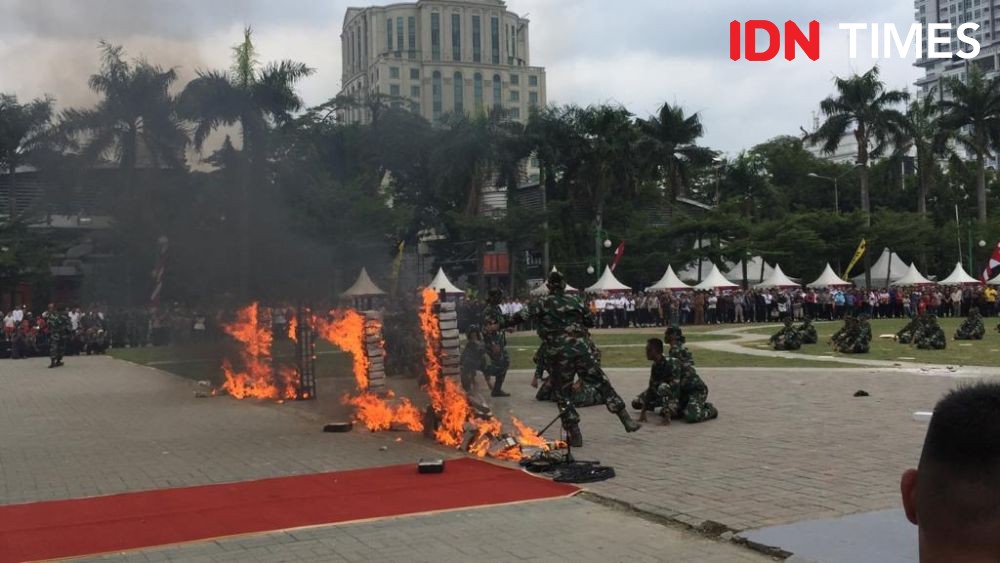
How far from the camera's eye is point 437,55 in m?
132

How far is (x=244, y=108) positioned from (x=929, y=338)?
1797cm

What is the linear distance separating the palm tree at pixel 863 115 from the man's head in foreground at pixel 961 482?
56.6 meters

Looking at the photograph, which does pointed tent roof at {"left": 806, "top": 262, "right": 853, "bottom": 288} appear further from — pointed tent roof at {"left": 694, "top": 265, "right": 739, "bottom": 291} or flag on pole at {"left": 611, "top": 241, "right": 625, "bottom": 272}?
flag on pole at {"left": 611, "top": 241, "right": 625, "bottom": 272}

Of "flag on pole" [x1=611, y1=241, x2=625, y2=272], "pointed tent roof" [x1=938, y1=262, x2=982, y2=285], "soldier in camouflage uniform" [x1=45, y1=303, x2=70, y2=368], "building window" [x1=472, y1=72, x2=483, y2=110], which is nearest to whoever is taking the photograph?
"soldier in camouflage uniform" [x1=45, y1=303, x2=70, y2=368]

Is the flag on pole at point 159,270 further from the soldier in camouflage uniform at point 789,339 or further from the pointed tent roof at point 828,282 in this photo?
the pointed tent roof at point 828,282

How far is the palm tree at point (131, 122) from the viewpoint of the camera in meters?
16.6

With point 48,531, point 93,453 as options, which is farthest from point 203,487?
point 93,453

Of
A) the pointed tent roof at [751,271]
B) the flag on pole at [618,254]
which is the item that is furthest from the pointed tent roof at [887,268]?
the flag on pole at [618,254]

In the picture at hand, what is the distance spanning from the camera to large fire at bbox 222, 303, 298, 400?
16703 mm

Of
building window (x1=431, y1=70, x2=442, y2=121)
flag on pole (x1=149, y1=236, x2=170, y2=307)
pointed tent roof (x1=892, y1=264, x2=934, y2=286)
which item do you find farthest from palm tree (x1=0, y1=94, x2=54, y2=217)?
building window (x1=431, y1=70, x2=442, y2=121)

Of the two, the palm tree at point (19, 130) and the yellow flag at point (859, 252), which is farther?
the yellow flag at point (859, 252)

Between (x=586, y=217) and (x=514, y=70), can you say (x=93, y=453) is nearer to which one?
(x=586, y=217)

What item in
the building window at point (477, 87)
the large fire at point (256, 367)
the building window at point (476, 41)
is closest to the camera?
the large fire at point (256, 367)

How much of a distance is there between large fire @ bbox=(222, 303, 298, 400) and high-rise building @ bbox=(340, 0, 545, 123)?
10980 centimetres
